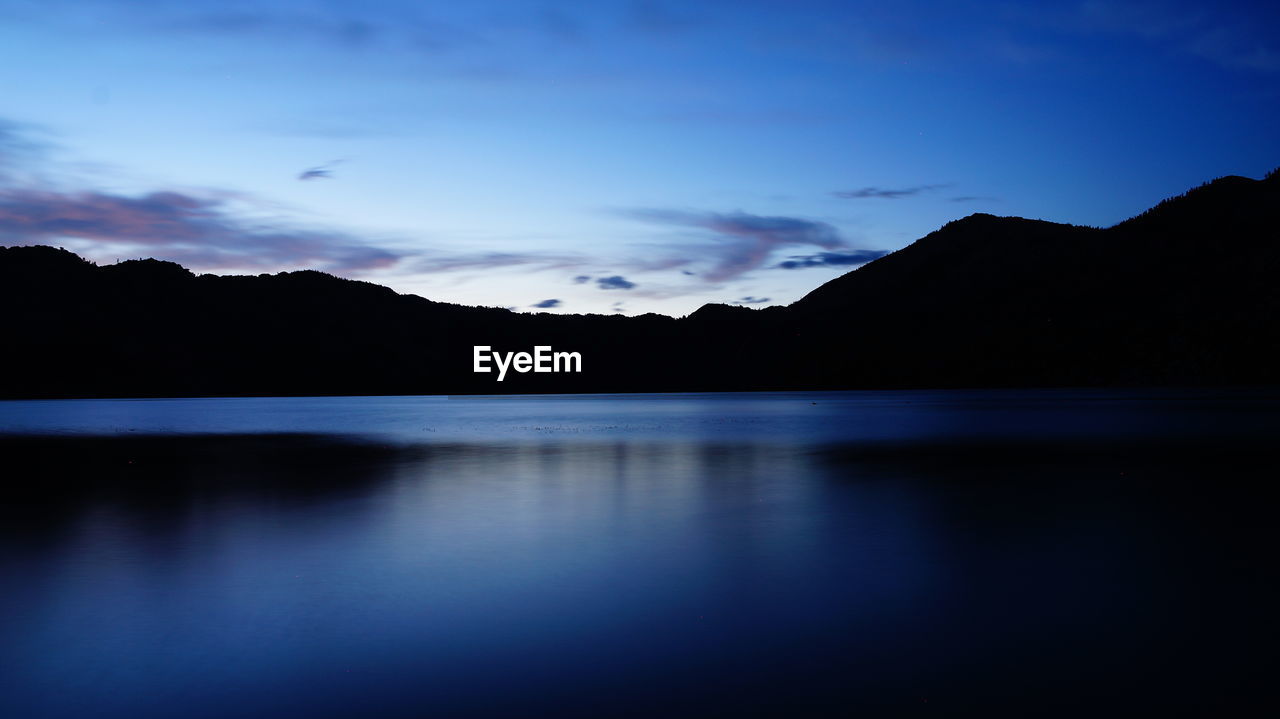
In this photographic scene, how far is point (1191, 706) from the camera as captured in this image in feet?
24.5

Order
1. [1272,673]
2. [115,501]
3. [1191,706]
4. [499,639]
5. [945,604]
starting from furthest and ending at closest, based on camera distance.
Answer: [115,501]
[945,604]
[499,639]
[1272,673]
[1191,706]

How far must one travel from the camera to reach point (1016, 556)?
14.1m

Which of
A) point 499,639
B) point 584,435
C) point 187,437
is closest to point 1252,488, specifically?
point 499,639

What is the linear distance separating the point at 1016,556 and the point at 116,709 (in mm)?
11458

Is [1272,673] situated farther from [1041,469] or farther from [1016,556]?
[1041,469]

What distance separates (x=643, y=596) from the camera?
1198 centimetres

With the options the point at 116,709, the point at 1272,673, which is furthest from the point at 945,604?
the point at 116,709

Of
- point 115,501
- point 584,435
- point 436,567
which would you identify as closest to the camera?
point 436,567

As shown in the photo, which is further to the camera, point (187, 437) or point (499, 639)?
point (187, 437)

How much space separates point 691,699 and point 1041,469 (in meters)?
24.0

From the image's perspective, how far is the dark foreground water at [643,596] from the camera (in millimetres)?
7969

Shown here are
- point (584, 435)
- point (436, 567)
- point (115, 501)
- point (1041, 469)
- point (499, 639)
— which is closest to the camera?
point (499, 639)

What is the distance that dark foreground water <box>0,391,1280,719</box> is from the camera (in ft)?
26.1

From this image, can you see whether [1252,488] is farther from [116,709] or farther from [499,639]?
[116,709]
